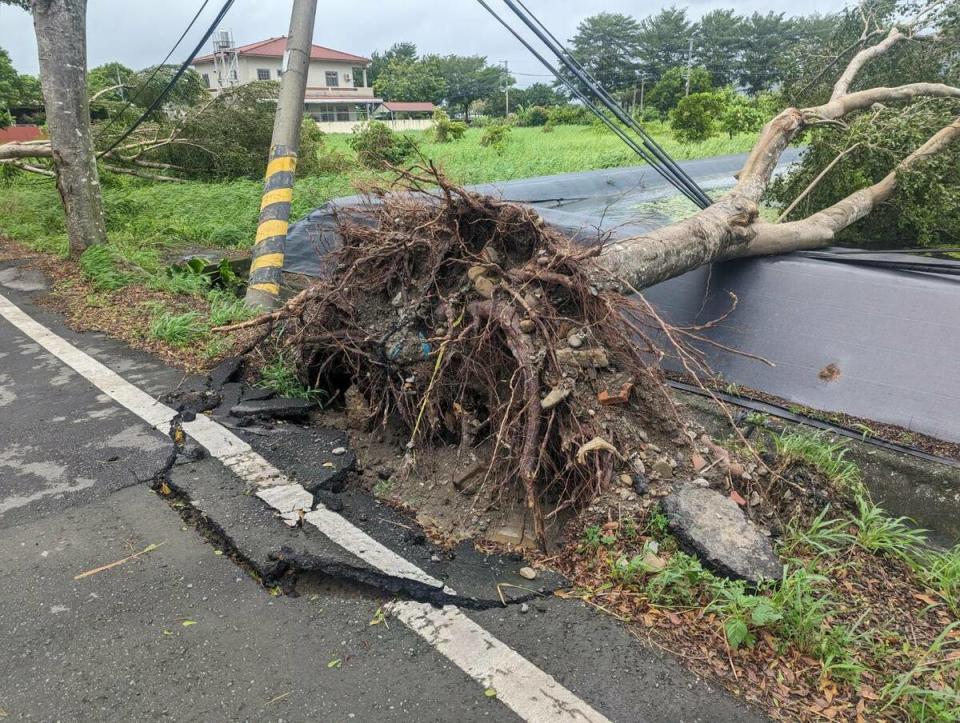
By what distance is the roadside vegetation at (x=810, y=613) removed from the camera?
7.30 feet

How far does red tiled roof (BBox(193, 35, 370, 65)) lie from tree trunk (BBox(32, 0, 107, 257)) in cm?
4770

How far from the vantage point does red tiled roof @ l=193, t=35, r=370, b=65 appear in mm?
50281

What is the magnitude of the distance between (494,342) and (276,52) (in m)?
56.9

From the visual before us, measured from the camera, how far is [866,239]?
7453 mm

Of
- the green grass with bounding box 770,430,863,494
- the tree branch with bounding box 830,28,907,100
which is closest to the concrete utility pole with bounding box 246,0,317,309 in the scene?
the green grass with bounding box 770,430,863,494

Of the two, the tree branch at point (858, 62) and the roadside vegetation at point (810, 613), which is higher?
the tree branch at point (858, 62)

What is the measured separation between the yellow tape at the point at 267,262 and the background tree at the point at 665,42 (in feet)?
146

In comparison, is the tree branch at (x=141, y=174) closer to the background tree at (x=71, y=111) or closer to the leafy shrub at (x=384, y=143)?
the leafy shrub at (x=384, y=143)

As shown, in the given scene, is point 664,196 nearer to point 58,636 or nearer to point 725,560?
point 725,560

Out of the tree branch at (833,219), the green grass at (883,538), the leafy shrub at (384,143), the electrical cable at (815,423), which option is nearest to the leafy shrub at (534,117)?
the leafy shrub at (384,143)

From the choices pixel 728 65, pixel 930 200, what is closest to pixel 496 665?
pixel 930 200

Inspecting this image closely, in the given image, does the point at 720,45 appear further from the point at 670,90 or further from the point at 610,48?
the point at 670,90

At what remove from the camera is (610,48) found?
48.4 m

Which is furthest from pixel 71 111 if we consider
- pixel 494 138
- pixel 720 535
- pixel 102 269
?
pixel 494 138
